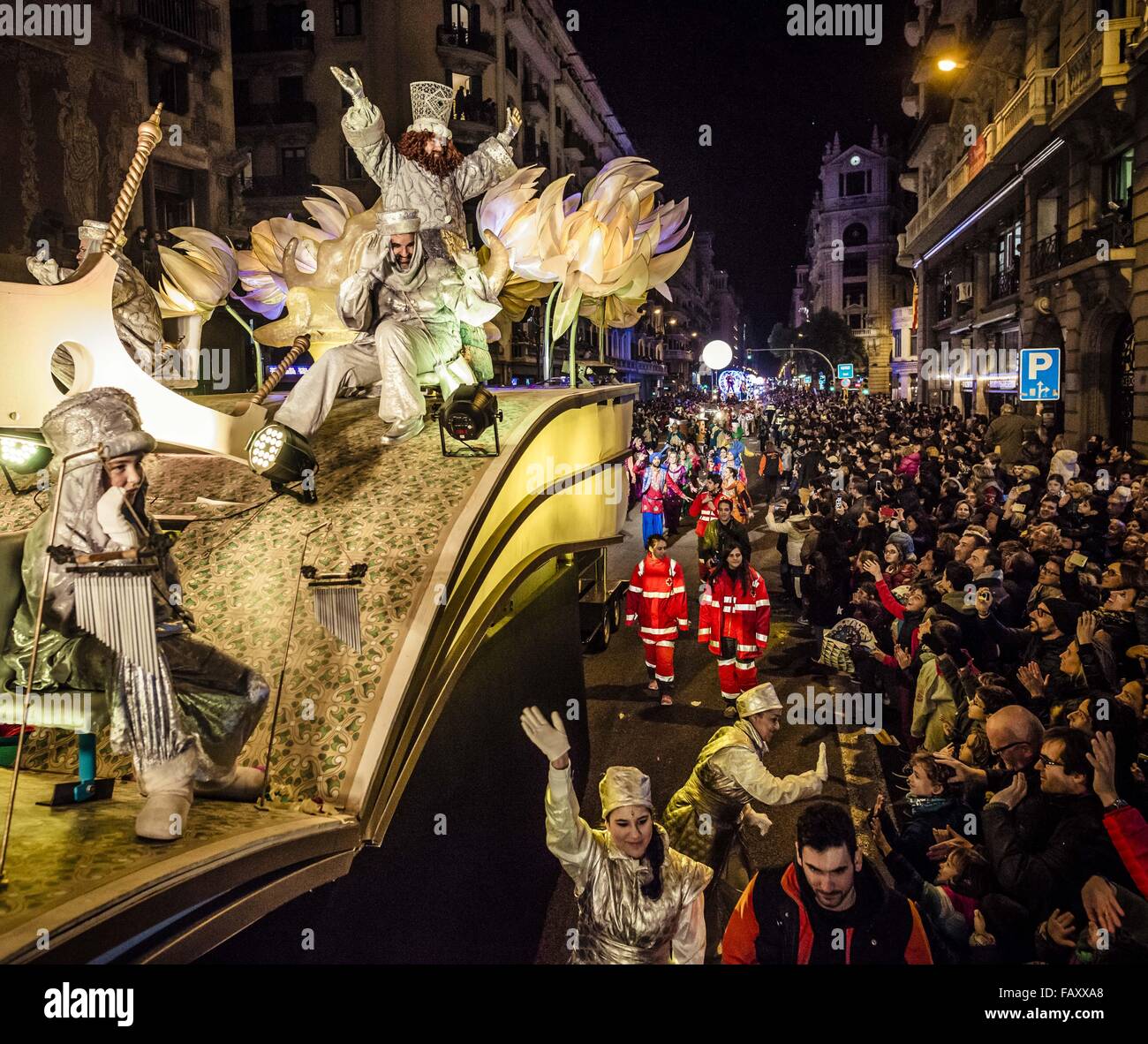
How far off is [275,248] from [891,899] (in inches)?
308

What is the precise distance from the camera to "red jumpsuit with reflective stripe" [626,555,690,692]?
962cm

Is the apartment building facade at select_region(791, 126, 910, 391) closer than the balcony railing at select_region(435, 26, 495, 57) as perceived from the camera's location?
No

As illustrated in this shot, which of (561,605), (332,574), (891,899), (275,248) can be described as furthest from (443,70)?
(891,899)

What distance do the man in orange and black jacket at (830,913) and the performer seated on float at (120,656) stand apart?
220 cm

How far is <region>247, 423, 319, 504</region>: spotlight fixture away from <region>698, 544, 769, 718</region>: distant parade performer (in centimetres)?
473

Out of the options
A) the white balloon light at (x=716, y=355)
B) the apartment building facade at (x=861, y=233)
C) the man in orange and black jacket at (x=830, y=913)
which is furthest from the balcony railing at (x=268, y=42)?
the apartment building facade at (x=861, y=233)

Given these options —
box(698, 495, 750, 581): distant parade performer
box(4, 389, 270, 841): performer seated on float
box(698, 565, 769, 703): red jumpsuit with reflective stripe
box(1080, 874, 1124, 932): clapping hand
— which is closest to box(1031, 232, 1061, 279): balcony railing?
box(698, 495, 750, 581): distant parade performer

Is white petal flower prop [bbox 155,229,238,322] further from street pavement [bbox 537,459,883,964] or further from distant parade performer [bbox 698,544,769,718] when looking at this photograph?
distant parade performer [bbox 698,544,769,718]

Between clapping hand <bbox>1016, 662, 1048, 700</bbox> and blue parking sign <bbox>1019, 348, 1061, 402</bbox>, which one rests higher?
blue parking sign <bbox>1019, 348, 1061, 402</bbox>

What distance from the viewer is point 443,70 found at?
3077 centimetres

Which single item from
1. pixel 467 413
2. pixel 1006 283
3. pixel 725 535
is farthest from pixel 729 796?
pixel 1006 283

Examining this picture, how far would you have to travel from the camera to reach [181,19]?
19.4 metres

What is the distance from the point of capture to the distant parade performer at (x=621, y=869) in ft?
13.4
